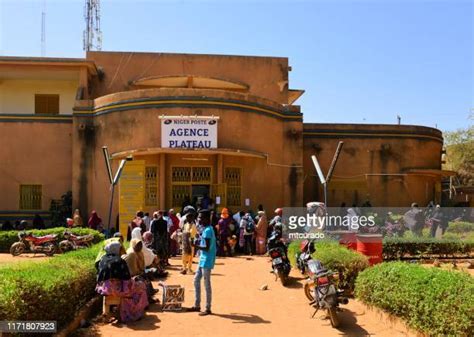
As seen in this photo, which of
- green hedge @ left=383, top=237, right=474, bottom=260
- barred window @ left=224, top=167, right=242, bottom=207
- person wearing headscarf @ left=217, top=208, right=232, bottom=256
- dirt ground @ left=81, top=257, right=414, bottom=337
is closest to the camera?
dirt ground @ left=81, top=257, right=414, bottom=337

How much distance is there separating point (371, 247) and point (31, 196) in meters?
15.2

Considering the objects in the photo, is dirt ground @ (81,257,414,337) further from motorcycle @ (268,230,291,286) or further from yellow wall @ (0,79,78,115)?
→ yellow wall @ (0,79,78,115)

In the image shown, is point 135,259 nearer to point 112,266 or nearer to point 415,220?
point 112,266

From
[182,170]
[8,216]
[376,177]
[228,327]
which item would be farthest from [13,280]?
[376,177]

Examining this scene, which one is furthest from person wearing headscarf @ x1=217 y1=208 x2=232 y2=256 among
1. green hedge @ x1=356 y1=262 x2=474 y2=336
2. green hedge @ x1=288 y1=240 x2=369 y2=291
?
green hedge @ x1=356 y1=262 x2=474 y2=336

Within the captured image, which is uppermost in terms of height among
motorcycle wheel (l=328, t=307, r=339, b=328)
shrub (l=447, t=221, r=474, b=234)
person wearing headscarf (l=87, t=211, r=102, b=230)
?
person wearing headscarf (l=87, t=211, r=102, b=230)

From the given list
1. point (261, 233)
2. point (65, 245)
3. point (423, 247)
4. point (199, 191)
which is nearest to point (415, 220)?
point (423, 247)

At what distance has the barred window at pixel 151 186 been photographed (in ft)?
61.5

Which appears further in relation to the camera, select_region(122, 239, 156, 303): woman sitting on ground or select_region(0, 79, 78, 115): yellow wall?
select_region(0, 79, 78, 115): yellow wall

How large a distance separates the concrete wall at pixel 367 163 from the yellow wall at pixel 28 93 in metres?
12.1

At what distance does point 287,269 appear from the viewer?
1155 cm

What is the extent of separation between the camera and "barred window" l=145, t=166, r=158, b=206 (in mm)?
18750

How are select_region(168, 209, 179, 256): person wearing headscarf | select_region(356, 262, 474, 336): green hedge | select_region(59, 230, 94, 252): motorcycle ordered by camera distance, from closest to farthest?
1. select_region(356, 262, 474, 336): green hedge
2. select_region(168, 209, 179, 256): person wearing headscarf
3. select_region(59, 230, 94, 252): motorcycle

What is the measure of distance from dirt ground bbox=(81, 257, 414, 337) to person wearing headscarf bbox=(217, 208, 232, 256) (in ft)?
15.0
